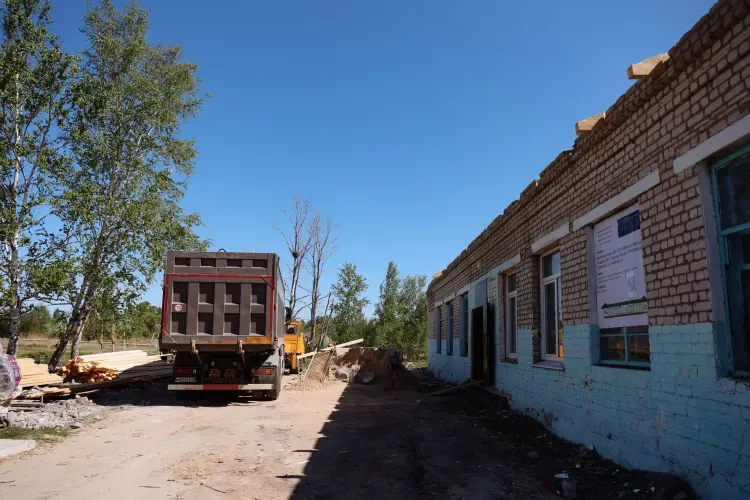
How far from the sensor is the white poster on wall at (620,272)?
18.9ft

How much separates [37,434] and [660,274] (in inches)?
342

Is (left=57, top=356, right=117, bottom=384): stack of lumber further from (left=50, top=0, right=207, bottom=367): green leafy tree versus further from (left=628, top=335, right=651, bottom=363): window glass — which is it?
(left=628, top=335, right=651, bottom=363): window glass

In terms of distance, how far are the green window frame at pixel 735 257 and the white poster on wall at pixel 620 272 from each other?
127 centimetres

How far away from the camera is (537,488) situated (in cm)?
539

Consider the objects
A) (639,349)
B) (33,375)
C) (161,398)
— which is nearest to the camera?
(639,349)

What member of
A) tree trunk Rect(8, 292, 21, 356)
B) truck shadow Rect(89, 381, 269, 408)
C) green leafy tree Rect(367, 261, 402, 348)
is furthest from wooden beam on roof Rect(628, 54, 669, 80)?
green leafy tree Rect(367, 261, 402, 348)

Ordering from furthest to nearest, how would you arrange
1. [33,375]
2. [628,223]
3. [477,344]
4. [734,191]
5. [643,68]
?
[477,344] → [33,375] → [628,223] → [643,68] → [734,191]

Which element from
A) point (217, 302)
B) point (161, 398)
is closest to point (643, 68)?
point (217, 302)

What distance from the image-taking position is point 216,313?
11.3 meters

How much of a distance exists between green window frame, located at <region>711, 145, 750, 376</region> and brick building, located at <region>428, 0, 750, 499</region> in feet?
0.04

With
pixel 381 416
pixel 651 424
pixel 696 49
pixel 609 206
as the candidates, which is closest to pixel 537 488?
pixel 651 424

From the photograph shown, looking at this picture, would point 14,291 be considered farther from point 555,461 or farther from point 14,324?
point 555,461

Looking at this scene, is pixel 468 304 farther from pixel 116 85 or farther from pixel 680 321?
pixel 116 85

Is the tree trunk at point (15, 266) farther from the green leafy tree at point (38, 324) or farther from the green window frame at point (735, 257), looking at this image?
the green leafy tree at point (38, 324)
